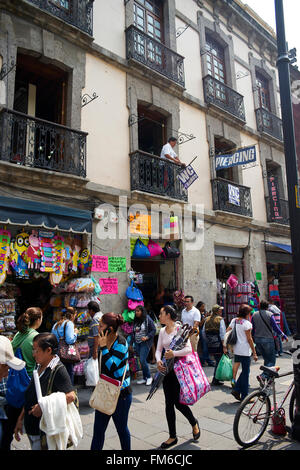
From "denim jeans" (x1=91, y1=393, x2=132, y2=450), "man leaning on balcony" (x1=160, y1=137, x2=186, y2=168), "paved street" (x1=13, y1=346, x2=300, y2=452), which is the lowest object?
"paved street" (x1=13, y1=346, x2=300, y2=452)

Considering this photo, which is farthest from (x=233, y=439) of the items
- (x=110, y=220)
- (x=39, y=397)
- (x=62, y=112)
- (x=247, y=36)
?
(x=247, y=36)

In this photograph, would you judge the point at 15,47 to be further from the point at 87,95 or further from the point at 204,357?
the point at 204,357

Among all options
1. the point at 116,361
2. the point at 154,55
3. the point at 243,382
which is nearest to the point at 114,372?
the point at 116,361

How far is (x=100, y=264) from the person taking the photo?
8125 millimetres

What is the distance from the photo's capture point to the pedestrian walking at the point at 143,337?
744 centimetres

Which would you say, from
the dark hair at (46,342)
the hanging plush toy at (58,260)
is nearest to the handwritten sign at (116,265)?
the hanging plush toy at (58,260)

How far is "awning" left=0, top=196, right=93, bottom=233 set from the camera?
6.50 m

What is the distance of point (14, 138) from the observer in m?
7.54

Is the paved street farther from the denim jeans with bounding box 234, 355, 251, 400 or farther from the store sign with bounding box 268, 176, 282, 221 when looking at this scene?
the store sign with bounding box 268, 176, 282, 221

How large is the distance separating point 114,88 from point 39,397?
8.40 meters

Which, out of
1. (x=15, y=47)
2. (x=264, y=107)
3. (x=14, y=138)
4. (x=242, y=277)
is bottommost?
(x=242, y=277)

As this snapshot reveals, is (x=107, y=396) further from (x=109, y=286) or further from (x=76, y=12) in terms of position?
(x=76, y=12)

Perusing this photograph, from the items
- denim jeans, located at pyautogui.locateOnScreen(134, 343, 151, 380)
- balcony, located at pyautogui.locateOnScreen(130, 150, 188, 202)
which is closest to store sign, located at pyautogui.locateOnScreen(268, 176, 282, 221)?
balcony, located at pyautogui.locateOnScreen(130, 150, 188, 202)

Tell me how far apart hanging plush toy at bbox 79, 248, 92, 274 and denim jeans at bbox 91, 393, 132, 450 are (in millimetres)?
4485
